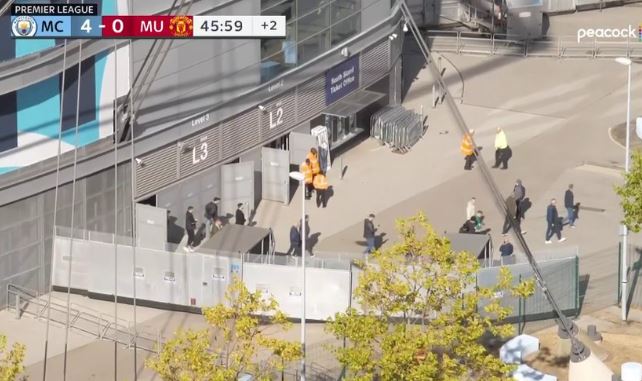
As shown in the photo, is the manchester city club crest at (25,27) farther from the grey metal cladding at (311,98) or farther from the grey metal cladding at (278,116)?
the grey metal cladding at (311,98)

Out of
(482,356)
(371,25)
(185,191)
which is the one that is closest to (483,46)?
(371,25)

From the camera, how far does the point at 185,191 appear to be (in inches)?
1766

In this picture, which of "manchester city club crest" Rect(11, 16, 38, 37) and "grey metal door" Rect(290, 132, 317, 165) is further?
"grey metal door" Rect(290, 132, 317, 165)

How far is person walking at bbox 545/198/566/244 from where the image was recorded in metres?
44.0

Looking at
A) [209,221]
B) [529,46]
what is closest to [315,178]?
[209,221]

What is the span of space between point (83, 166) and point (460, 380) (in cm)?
1475

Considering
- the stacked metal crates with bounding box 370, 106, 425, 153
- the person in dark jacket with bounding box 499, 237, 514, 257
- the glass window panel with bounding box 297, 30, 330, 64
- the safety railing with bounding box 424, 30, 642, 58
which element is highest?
the safety railing with bounding box 424, 30, 642, 58

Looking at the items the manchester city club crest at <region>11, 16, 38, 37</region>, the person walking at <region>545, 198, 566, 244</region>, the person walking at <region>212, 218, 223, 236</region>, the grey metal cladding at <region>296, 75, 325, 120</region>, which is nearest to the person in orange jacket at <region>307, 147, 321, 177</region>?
the grey metal cladding at <region>296, 75, 325, 120</region>

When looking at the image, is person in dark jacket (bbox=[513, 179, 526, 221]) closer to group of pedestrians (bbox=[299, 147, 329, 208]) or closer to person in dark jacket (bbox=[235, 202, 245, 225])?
group of pedestrians (bbox=[299, 147, 329, 208])

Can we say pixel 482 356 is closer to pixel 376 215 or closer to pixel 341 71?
pixel 376 215

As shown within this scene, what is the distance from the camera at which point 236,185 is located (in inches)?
1813

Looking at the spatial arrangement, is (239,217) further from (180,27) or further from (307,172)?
(180,27)

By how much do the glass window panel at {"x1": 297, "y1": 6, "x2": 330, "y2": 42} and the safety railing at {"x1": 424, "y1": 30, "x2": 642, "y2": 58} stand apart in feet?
39.5

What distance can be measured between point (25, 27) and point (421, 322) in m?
9.88
